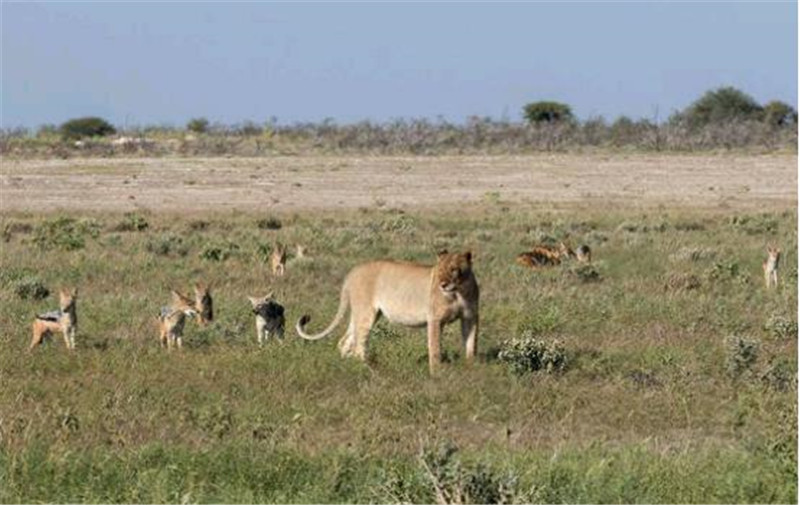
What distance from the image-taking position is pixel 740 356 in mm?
13969

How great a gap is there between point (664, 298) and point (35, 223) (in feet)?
60.8

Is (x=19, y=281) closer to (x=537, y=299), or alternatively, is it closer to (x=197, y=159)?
(x=537, y=299)

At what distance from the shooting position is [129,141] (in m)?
79.9

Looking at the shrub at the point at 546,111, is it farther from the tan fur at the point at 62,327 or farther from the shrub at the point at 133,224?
the tan fur at the point at 62,327

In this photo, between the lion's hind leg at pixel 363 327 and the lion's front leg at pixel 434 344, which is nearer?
the lion's front leg at pixel 434 344

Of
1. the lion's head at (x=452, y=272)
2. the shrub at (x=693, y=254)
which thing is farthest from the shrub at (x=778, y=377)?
the shrub at (x=693, y=254)

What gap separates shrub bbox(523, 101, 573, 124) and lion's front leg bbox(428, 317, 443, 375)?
3308 inches

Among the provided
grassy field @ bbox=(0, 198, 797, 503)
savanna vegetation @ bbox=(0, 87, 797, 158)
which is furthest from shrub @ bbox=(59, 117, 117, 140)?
grassy field @ bbox=(0, 198, 797, 503)

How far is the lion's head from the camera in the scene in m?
13.9

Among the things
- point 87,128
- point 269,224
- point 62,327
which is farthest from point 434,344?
point 87,128

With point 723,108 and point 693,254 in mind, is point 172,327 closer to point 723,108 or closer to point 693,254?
point 693,254

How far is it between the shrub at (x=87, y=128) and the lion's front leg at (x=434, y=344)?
266ft

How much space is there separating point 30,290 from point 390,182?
33589 mm

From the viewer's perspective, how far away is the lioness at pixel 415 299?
14.0m
